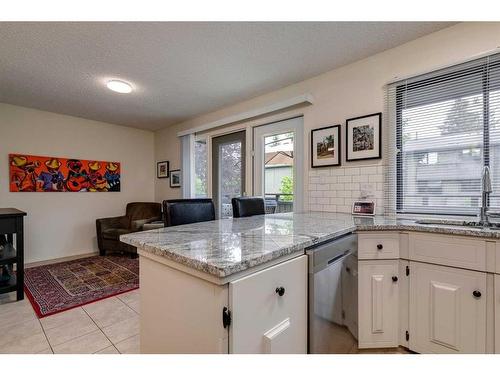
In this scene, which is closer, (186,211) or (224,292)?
(224,292)

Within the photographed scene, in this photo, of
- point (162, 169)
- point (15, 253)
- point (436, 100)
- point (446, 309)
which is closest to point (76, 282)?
point (15, 253)

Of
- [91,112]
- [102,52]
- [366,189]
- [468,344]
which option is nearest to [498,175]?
[366,189]

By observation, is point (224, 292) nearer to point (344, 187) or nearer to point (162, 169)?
point (344, 187)

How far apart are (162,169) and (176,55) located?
281 cm

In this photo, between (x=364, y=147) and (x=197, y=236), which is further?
(x=364, y=147)

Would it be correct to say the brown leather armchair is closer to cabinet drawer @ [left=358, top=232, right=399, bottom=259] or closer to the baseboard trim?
the baseboard trim

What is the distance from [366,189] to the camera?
7.39ft

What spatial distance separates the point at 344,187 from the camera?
7.86 ft

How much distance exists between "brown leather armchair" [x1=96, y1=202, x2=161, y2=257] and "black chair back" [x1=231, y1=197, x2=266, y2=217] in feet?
7.39

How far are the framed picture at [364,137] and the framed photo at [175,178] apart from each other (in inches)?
114

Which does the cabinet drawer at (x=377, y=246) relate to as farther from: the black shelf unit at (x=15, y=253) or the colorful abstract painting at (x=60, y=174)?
the colorful abstract painting at (x=60, y=174)

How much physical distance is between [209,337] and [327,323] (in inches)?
26.2
